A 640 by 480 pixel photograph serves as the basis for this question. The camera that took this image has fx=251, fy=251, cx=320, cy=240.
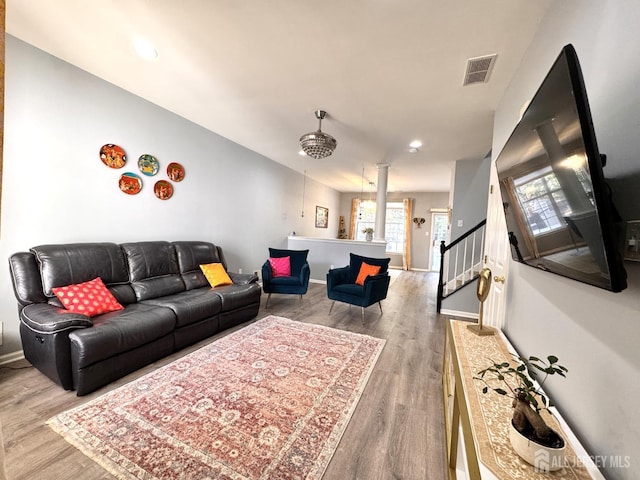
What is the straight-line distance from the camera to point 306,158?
197 inches

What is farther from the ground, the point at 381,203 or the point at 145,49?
the point at 145,49

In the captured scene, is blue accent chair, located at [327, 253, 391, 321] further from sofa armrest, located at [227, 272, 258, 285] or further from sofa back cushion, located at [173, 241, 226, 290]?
sofa back cushion, located at [173, 241, 226, 290]

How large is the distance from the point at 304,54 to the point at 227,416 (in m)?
2.72

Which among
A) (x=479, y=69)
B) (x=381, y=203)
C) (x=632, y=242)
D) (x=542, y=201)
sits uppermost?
(x=479, y=69)

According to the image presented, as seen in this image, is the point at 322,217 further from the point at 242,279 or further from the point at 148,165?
the point at 148,165

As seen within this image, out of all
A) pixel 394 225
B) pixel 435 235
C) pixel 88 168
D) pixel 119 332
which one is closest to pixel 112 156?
pixel 88 168

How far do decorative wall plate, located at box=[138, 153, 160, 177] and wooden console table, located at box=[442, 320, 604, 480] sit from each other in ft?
11.9

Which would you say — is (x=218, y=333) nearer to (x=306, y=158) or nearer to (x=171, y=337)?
(x=171, y=337)

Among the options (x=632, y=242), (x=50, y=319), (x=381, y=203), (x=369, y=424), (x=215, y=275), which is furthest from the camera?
(x=381, y=203)

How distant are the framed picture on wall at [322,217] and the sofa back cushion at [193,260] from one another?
14.1ft

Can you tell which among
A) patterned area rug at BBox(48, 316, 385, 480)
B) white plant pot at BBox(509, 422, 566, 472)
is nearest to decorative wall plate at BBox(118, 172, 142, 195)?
patterned area rug at BBox(48, 316, 385, 480)

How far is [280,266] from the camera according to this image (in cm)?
416

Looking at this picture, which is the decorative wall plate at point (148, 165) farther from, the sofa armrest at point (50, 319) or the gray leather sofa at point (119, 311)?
the sofa armrest at point (50, 319)

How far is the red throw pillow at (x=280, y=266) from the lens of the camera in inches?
162
